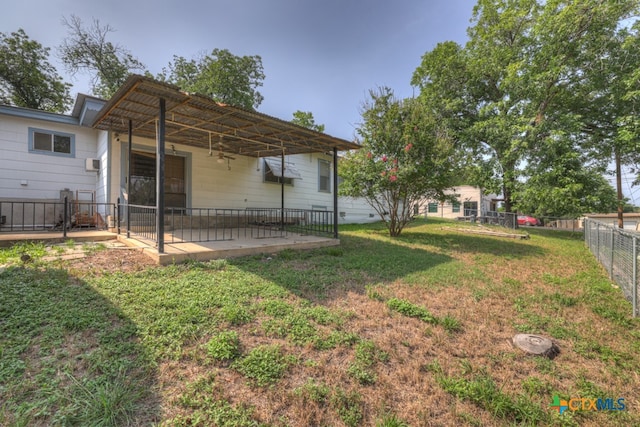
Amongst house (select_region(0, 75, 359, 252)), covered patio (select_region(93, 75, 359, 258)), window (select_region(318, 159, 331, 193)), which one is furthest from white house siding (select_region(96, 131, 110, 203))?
window (select_region(318, 159, 331, 193))

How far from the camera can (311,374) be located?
198cm

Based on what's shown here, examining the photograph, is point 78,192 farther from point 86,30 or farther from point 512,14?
point 512,14

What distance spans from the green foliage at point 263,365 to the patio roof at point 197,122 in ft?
12.5

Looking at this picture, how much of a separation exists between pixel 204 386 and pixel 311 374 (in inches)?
29.0

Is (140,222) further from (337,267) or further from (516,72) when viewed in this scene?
(516,72)

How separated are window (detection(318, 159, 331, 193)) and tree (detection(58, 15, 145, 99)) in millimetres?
12976

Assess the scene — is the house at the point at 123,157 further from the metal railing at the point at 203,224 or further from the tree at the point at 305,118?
the tree at the point at 305,118

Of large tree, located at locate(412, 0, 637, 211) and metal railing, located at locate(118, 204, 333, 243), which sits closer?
metal railing, located at locate(118, 204, 333, 243)

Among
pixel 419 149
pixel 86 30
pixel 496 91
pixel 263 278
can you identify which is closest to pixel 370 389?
pixel 263 278

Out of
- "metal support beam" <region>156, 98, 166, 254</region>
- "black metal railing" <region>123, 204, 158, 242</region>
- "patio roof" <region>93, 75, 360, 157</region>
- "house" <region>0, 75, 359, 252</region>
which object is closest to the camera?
"patio roof" <region>93, 75, 360, 157</region>

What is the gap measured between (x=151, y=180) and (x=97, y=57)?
13.2 m

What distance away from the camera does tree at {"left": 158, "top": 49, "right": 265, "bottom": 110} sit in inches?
630

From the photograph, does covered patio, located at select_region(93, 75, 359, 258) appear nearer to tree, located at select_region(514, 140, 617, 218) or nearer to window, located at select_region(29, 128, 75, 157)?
window, located at select_region(29, 128, 75, 157)

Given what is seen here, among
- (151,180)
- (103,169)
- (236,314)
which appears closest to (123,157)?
(103,169)
